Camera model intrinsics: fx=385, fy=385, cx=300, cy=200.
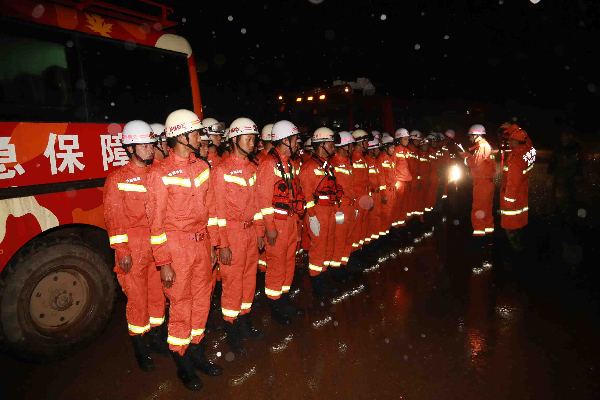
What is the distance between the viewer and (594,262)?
6.27m

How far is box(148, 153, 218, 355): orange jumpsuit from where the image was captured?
3.11 metres

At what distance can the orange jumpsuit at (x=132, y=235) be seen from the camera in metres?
3.44

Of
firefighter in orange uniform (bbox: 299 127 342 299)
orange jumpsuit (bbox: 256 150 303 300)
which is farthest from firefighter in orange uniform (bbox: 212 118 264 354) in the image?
firefighter in orange uniform (bbox: 299 127 342 299)

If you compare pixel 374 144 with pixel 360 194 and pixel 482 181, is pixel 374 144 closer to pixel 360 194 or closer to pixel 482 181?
pixel 360 194

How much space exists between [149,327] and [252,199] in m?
1.62

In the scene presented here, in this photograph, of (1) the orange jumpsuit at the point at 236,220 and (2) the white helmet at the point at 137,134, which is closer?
(2) the white helmet at the point at 137,134

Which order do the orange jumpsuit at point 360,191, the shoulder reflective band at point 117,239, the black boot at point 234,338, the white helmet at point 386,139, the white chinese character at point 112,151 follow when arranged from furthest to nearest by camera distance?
the white helmet at point 386,139 < the orange jumpsuit at point 360,191 < the white chinese character at point 112,151 < the black boot at point 234,338 < the shoulder reflective band at point 117,239

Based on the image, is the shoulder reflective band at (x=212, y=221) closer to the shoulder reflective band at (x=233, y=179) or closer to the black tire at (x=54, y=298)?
the shoulder reflective band at (x=233, y=179)

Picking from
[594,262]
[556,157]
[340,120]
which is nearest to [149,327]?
[594,262]

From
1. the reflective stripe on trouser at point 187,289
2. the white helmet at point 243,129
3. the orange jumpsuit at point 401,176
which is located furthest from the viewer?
the orange jumpsuit at point 401,176

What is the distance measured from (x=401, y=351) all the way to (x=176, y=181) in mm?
2700

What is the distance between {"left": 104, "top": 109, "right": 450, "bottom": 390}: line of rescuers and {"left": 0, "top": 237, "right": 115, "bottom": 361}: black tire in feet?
2.08

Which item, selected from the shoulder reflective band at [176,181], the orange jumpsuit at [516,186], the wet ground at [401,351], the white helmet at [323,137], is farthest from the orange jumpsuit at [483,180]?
the shoulder reflective band at [176,181]

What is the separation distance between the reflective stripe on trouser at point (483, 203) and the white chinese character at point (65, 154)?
20.7 ft
